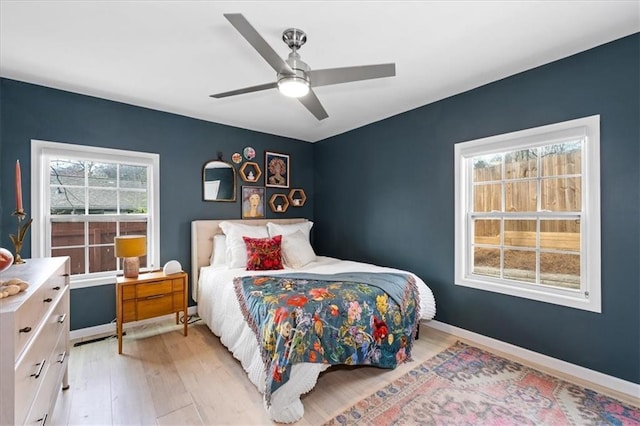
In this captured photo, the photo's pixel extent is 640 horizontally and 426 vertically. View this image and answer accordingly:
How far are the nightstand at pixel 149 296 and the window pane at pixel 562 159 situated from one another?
355 centimetres

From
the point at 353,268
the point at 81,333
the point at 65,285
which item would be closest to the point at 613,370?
the point at 353,268

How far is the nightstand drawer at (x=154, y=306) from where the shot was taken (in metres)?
2.66

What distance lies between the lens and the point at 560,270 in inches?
94.8

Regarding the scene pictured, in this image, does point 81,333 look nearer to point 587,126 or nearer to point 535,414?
point 535,414

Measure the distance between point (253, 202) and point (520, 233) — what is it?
321 cm

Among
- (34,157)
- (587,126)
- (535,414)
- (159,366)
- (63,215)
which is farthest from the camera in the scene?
(63,215)

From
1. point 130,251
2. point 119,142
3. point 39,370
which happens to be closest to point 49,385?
point 39,370

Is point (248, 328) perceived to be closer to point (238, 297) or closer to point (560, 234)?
point (238, 297)

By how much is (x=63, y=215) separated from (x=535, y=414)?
4.29 m

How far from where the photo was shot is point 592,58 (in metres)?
2.12

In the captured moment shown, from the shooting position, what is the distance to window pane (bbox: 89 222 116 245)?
303cm

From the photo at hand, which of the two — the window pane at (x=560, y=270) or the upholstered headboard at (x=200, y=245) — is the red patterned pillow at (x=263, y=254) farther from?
the window pane at (x=560, y=270)

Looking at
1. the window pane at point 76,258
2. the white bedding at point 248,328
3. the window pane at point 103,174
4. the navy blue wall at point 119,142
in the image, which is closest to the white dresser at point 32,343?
the white bedding at point 248,328

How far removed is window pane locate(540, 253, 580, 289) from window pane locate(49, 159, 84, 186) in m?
4.55
